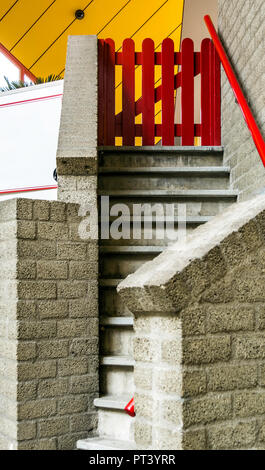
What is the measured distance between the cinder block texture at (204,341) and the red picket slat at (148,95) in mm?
2845

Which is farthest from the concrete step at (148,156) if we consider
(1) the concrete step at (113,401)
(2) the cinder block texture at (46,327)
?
(1) the concrete step at (113,401)

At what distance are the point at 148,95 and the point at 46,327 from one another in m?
2.64

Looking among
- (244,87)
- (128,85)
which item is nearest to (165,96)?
(128,85)

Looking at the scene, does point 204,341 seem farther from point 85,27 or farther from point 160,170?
point 85,27

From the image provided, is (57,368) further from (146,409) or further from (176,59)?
(176,59)

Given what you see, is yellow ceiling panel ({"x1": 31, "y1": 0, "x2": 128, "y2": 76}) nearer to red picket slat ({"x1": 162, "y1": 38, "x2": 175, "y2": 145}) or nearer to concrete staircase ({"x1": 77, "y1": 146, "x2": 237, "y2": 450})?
red picket slat ({"x1": 162, "y1": 38, "x2": 175, "y2": 145})

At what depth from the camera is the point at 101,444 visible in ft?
9.57

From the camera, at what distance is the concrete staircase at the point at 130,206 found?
312cm

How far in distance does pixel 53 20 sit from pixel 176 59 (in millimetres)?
7545

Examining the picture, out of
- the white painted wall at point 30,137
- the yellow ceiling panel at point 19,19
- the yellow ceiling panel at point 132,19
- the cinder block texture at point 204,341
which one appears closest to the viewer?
the cinder block texture at point 204,341

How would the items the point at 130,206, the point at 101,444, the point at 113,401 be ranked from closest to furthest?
the point at 101,444 → the point at 113,401 → the point at 130,206

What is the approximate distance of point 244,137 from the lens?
4078 mm

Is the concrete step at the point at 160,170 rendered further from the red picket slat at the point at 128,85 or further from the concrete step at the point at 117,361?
the concrete step at the point at 117,361
